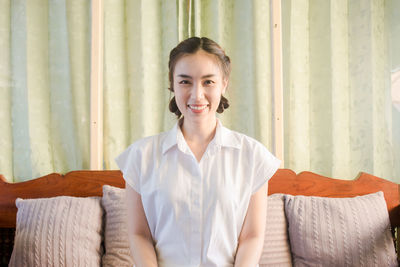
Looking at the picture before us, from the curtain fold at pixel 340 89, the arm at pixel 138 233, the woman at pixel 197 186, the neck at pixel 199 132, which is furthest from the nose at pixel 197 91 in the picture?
the curtain fold at pixel 340 89

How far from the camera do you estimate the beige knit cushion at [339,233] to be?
1337mm

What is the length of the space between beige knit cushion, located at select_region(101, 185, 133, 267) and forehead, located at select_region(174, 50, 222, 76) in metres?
0.77

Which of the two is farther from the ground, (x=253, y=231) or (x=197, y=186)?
(x=197, y=186)

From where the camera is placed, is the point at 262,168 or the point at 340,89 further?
the point at 340,89

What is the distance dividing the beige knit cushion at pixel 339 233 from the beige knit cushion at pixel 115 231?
2.56 ft

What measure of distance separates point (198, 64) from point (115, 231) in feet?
2.92

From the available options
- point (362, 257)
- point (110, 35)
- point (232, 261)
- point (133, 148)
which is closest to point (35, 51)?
point (110, 35)

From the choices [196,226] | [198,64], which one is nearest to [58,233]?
[196,226]

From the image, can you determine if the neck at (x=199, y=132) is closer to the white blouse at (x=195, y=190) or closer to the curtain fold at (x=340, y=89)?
the white blouse at (x=195, y=190)

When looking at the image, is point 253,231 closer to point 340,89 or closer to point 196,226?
point 196,226

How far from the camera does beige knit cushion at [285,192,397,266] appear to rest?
1337mm

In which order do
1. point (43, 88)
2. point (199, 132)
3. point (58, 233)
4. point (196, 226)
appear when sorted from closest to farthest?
point (196, 226) < point (199, 132) < point (58, 233) < point (43, 88)

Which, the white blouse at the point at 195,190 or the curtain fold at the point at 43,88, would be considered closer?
the white blouse at the point at 195,190

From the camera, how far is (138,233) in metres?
0.95
